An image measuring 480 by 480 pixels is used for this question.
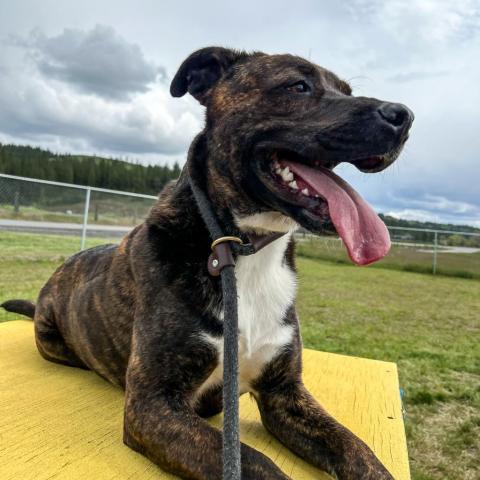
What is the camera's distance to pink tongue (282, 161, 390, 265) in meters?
1.87

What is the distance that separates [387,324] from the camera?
8.35m

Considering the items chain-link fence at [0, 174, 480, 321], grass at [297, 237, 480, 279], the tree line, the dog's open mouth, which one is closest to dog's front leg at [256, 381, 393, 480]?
the dog's open mouth

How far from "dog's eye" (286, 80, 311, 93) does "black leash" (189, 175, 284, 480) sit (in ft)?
2.13

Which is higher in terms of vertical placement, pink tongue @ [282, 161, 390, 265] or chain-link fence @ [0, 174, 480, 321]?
pink tongue @ [282, 161, 390, 265]

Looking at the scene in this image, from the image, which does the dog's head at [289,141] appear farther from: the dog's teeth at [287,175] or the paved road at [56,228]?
the paved road at [56,228]

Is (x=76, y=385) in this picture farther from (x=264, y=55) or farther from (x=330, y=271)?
(x=330, y=271)

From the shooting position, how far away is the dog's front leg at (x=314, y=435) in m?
1.92

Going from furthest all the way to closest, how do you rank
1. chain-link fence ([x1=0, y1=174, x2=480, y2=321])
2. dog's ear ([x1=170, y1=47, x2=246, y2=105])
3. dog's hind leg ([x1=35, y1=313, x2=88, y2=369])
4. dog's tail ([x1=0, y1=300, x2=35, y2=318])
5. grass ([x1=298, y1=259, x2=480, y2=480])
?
1. chain-link fence ([x1=0, y1=174, x2=480, y2=321])
2. dog's tail ([x1=0, y1=300, x2=35, y2=318])
3. grass ([x1=298, y1=259, x2=480, y2=480])
4. dog's hind leg ([x1=35, y1=313, x2=88, y2=369])
5. dog's ear ([x1=170, y1=47, x2=246, y2=105])

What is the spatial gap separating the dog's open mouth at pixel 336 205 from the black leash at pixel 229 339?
0.30 metres

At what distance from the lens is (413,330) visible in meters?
7.91

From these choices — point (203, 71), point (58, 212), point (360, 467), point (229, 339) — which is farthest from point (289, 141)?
point (58, 212)

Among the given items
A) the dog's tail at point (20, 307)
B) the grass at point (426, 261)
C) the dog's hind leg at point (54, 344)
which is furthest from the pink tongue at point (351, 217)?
the grass at point (426, 261)

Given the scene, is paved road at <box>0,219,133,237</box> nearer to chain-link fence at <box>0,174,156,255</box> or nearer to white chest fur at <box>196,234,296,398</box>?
chain-link fence at <box>0,174,156,255</box>

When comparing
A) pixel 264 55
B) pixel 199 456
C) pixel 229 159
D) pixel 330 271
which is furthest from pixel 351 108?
pixel 330 271
